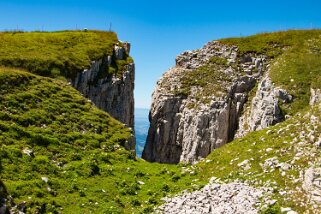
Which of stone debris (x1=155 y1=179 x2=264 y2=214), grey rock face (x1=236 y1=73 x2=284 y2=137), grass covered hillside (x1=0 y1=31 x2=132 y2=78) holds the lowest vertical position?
stone debris (x1=155 y1=179 x2=264 y2=214)

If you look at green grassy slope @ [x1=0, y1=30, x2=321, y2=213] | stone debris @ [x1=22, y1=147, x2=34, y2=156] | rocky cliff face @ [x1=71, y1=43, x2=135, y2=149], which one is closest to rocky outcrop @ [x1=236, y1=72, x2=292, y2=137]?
green grassy slope @ [x1=0, y1=30, x2=321, y2=213]

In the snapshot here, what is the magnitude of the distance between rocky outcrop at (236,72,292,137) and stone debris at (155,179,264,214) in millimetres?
26584

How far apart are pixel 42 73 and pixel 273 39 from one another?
43984 millimetres

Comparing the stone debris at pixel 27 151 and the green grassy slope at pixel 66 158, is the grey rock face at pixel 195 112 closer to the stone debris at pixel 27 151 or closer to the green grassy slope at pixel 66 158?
the green grassy slope at pixel 66 158

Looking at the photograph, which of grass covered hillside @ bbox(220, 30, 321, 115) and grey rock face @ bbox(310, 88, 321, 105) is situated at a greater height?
grass covered hillside @ bbox(220, 30, 321, 115)

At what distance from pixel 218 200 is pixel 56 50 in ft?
154

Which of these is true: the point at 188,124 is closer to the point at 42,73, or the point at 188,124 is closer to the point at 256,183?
the point at 42,73

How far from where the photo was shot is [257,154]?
32.7m

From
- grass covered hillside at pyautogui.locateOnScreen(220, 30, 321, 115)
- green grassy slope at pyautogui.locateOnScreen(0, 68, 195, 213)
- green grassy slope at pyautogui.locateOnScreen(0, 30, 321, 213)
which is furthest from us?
grass covered hillside at pyautogui.locateOnScreen(220, 30, 321, 115)

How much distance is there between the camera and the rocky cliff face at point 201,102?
198ft

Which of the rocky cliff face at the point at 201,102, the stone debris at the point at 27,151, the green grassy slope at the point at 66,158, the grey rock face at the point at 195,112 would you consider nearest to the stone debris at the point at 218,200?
the green grassy slope at the point at 66,158

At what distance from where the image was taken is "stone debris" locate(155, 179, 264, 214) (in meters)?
25.8

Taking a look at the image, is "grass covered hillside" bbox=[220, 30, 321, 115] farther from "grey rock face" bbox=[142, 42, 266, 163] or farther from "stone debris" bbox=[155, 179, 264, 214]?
"stone debris" bbox=[155, 179, 264, 214]

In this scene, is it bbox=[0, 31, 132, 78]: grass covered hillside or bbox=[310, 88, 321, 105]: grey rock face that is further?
bbox=[0, 31, 132, 78]: grass covered hillside
